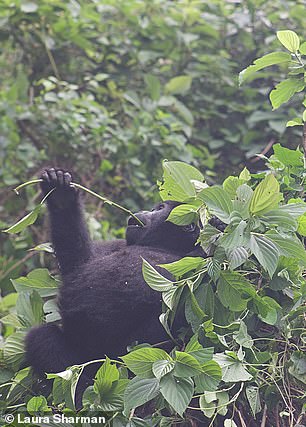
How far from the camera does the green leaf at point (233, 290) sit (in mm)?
2420

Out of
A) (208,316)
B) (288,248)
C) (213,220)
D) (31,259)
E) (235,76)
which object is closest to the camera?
(288,248)

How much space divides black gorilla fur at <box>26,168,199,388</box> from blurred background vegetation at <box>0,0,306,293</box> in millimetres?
1789

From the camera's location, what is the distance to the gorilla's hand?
3.16 m

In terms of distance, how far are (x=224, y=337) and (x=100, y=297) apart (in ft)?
2.46

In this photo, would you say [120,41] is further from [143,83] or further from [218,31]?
[218,31]

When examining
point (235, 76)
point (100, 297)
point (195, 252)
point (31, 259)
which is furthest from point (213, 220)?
point (235, 76)

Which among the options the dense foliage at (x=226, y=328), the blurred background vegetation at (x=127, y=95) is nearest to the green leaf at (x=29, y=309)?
the dense foliage at (x=226, y=328)

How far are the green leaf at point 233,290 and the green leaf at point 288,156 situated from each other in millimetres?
628

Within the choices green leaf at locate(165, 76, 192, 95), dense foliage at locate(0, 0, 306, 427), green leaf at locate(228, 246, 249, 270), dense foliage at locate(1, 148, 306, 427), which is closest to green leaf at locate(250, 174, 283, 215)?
dense foliage at locate(1, 148, 306, 427)

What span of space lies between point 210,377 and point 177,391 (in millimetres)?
119

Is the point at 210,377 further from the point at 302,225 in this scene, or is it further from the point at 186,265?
the point at 302,225

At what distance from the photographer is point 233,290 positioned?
95.6 inches

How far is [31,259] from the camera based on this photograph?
215 inches

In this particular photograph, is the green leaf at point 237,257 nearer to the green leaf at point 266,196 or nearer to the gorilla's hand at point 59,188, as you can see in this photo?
the green leaf at point 266,196
